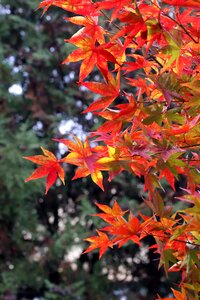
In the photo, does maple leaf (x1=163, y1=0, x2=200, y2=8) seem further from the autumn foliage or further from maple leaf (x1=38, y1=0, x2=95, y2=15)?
maple leaf (x1=38, y1=0, x2=95, y2=15)

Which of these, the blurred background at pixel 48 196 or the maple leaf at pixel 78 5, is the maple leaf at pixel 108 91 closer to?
the maple leaf at pixel 78 5

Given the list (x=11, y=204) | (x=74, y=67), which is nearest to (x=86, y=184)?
(x=11, y=204)

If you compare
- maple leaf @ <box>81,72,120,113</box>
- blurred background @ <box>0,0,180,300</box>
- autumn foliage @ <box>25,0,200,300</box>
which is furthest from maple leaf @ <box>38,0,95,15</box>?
blurred background @ <box>0,0,180,300</box>

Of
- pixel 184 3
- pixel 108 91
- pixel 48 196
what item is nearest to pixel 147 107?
pixel 108 91

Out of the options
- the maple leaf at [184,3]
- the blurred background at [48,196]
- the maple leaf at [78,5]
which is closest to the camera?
the maple leaf at [184,3]

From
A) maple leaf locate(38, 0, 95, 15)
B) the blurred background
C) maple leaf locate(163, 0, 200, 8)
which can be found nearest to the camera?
maple leaf locate(163, 0, 200, 8)

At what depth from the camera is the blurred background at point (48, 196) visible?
3.78 m

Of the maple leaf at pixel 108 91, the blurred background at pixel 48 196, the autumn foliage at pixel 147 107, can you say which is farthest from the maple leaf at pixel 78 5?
the blurred background at pixel 48 196

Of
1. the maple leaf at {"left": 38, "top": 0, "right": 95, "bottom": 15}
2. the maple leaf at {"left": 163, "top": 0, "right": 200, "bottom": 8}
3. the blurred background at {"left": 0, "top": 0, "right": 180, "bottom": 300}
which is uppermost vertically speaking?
the maple leaf at {"left": 163, "top": 0, "right": 200, "bottom": 8}

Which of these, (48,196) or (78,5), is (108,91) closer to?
(78,5)

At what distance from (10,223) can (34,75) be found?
1130 mm

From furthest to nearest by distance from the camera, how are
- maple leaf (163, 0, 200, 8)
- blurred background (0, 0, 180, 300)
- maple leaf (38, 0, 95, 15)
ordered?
blurred background (0, 0, 180, 300) → maple leaf (38, 0, 95, 15) → maple leaf (163, 0, 200, 8)

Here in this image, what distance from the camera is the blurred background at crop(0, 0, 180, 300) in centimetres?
378

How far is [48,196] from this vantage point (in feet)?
13.4
